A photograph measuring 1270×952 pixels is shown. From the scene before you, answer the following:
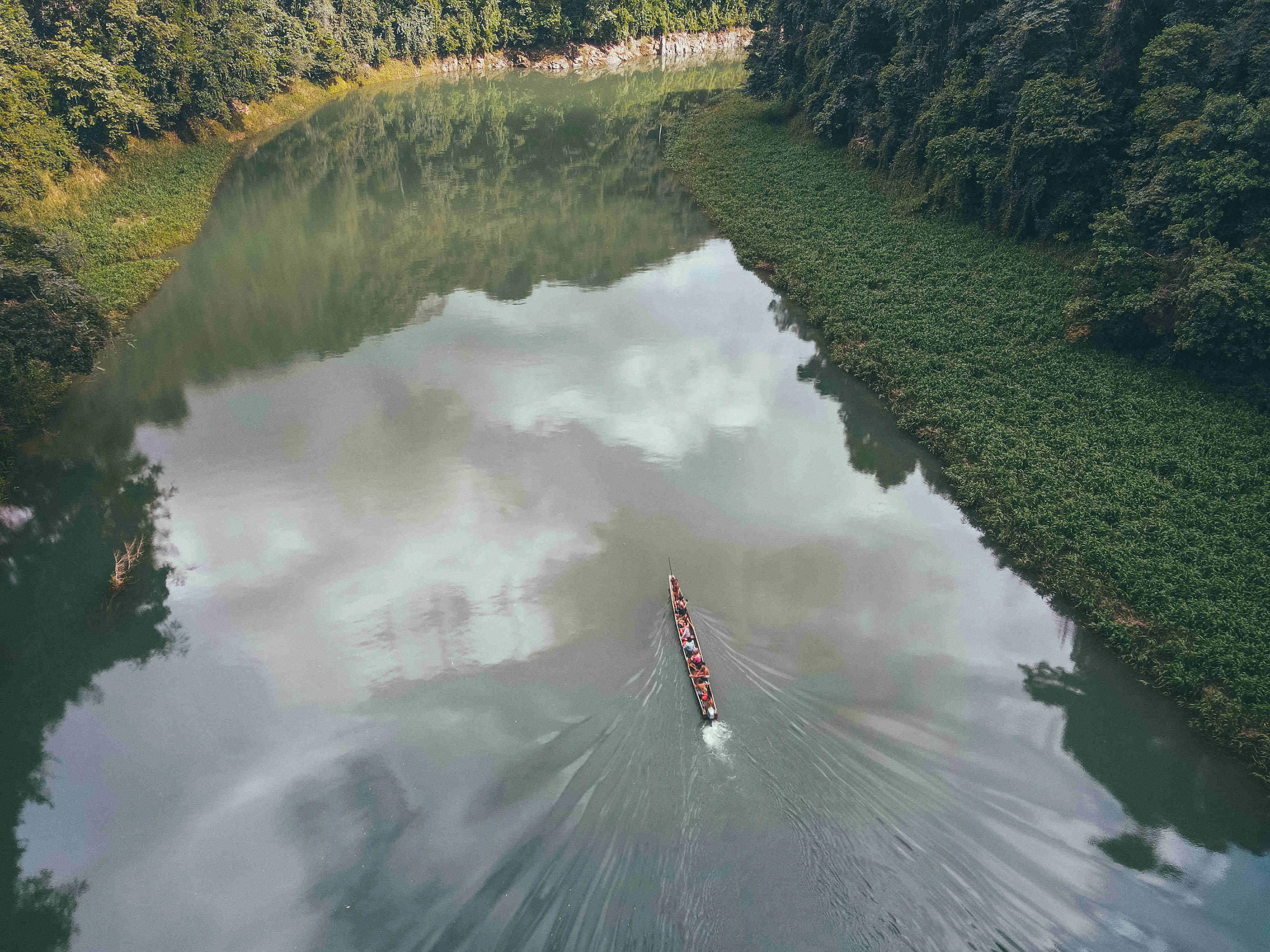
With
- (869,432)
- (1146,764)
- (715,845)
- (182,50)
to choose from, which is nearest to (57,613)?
(715,845)

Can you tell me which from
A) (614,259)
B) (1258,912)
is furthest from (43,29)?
(1258,912)

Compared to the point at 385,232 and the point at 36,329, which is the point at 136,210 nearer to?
the point at 385,232

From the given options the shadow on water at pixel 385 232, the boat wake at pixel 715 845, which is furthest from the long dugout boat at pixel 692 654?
the shadow on water at pixel 385 232

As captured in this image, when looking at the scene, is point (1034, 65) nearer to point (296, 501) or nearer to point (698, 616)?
point (698, 616)

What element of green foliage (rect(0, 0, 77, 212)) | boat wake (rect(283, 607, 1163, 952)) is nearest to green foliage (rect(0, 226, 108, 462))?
green foliage (rect(0, 0, 77, 212))

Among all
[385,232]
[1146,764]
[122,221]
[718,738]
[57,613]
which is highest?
[122,221]

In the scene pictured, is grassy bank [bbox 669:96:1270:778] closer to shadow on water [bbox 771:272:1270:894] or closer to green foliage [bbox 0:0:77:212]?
shadow on water [bbox 771:272:1270:894]

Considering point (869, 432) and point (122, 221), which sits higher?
point (122, 221)

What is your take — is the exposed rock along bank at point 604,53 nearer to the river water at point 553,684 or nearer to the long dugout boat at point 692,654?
the river water at point 553,684
